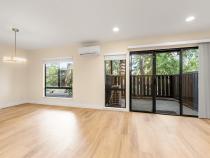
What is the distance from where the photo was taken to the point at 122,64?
15.2 ft

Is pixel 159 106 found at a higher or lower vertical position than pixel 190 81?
lower

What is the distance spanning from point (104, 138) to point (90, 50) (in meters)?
3.12

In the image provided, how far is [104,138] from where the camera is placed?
8.04ft

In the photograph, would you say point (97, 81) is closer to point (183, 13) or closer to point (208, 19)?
point (183, 13)

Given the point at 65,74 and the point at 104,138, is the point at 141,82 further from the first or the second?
the point at 65,74

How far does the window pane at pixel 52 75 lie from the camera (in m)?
5.80

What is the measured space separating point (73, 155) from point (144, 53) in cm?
370

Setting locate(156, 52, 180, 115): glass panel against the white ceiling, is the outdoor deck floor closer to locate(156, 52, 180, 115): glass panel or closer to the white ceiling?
locate(156, 52, 180, 115): glass panel

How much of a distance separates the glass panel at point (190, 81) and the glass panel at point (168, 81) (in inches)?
7.8

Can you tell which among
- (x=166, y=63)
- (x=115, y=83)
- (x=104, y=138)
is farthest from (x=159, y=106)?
(x=104, y=138)

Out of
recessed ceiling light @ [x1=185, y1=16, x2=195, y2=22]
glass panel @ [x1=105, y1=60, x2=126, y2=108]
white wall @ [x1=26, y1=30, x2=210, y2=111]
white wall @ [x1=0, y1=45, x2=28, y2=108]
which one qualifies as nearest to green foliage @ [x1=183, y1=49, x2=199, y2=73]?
white wall @ [x1=26, y1=30, x2=210, y2=111]

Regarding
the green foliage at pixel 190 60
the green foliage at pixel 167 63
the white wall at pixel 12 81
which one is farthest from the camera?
the white wall at pixel 12 81

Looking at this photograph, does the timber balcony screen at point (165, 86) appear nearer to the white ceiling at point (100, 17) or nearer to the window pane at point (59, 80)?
the white ceiling at point (100, 17)

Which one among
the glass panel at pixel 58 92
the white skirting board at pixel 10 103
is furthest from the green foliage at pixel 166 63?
the white skirting board at pixel 10 103
